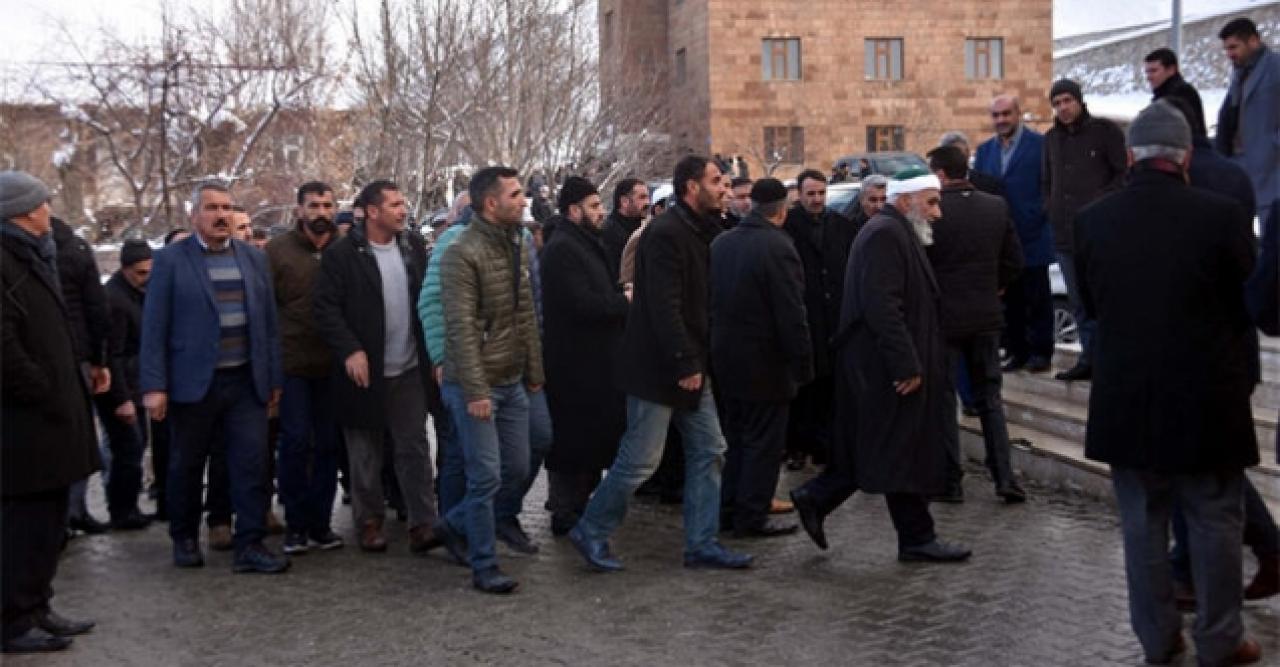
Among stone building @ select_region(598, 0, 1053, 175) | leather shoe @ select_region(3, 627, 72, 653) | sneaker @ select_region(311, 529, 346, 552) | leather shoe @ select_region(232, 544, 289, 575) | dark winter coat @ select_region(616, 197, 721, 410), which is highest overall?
stone building @ select_region(598, 0, 1053, 175)

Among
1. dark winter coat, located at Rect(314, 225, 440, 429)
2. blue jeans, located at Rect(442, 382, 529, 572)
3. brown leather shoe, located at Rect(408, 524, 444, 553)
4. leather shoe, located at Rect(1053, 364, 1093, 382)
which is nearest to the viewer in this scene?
blue jeans, located at Rect(442, 382, 529, 572)

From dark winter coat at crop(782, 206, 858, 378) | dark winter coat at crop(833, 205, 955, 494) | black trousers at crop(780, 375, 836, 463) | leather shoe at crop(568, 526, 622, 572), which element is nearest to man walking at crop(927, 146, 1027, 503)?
dark winter coat at crop(782, 206, 858, 378)

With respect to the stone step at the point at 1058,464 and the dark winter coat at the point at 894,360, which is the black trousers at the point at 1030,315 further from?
the dark winter coat at the point at 894,360

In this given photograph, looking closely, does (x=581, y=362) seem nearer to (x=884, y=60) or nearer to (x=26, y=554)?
(x=26, y=554)

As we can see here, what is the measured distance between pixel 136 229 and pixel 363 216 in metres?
10.4

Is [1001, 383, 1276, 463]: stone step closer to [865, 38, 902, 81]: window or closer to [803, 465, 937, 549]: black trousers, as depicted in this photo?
[803, 465, 937, 549]: black trousers

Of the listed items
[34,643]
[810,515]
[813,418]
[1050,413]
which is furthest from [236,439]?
[1050,413]

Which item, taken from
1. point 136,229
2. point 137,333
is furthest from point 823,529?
point 136,229

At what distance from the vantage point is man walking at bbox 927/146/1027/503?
8734 mm

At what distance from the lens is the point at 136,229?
17.6 meters

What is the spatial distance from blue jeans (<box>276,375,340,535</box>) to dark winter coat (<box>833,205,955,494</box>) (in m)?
3.08

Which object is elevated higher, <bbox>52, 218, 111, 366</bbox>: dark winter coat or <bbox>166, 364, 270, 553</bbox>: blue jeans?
<bbox>52, 218, 111, 366</bbox>: dark winter coat

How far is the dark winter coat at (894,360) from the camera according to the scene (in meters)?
7.39

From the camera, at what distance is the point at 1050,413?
399 inches
